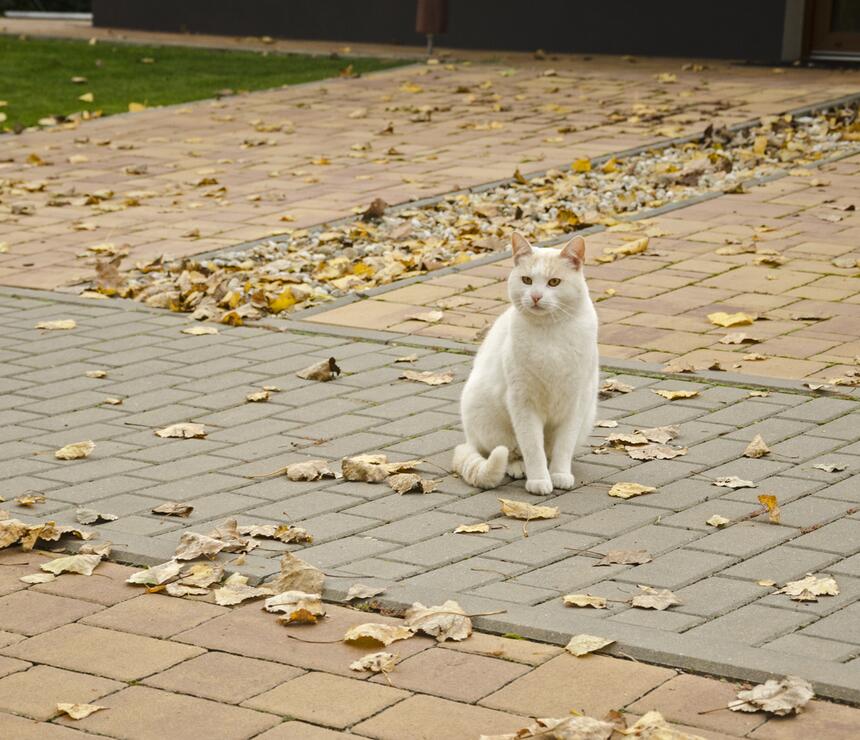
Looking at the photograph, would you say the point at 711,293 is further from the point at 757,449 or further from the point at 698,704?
the point at 698,704

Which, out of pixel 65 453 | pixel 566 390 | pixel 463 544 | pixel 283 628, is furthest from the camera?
pixel 65 453

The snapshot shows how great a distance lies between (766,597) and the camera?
4.41 m

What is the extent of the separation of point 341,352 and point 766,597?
326 centimetres

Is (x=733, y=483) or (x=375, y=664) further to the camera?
(x=733, y=483)

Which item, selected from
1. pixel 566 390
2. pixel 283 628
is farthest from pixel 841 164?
pixel 283 628

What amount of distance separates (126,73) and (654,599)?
14617 mm

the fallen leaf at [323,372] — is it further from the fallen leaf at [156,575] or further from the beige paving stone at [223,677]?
the beige paving stone at [223,677]

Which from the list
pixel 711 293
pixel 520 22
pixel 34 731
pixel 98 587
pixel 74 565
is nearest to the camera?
pixel 34 731

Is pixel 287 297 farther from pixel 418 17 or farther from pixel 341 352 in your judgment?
pixel 418 17

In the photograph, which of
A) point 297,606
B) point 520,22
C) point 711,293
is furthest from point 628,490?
point 520,22

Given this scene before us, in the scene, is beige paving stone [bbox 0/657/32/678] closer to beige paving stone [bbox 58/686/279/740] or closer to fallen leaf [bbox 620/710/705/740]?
beige paving stone [bbox 58/686/279/740]

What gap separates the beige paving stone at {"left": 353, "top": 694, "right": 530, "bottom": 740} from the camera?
3617 millimetres

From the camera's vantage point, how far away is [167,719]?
371cm

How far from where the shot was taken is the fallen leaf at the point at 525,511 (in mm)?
5137
